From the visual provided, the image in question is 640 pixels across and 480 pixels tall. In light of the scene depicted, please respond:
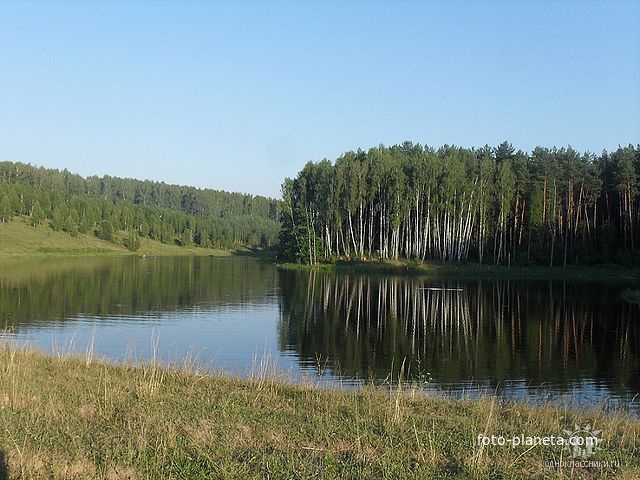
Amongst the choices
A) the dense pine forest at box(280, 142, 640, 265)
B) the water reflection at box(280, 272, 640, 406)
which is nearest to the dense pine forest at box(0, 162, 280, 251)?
the dense pine forest at box(280, 142, 640, 265)

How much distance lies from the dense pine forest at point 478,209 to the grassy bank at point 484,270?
1.97 metres

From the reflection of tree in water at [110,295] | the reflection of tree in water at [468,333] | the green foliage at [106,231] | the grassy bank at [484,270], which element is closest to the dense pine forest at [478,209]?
the grassy bank at [484,270]

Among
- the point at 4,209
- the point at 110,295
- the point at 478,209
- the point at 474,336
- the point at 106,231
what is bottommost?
the point at 474,336

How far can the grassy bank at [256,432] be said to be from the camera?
313 inches

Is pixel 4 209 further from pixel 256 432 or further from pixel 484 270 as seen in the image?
pixel 256 432

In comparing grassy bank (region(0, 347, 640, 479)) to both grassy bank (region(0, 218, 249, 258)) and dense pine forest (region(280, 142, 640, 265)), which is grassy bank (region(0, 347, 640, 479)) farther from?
grassy bank (region(0, 218, 249, 258))

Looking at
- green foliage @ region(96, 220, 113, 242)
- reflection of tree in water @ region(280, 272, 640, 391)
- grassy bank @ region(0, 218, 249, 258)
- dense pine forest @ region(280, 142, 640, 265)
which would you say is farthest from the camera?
green foliage @ region(96, 220, 113, 242)

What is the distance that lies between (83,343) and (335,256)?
66.8 metres

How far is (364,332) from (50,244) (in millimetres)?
116295

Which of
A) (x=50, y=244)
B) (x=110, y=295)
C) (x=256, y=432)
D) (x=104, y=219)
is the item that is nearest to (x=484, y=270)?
(x=110, y=295)

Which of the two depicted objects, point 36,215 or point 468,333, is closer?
point 468,333

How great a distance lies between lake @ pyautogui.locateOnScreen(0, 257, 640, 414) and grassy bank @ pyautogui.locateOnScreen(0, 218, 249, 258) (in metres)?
71.4

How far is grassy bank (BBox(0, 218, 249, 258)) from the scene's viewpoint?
394 ft

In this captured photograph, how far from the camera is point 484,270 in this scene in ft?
252
